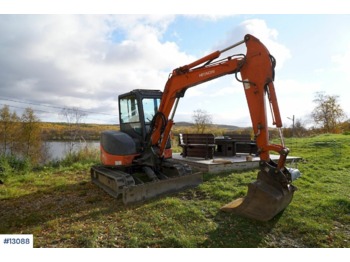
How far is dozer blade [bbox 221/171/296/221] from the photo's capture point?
429cm

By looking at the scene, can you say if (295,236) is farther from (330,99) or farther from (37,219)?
(330,99)

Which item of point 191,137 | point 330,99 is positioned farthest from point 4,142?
point 330,99

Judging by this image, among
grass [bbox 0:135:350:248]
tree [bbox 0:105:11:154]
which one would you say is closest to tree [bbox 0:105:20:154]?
tree [bbox 0:105:11:154]

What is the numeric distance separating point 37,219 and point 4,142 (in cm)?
3199

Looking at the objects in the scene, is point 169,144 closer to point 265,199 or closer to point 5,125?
point 265,199

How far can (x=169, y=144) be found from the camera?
7.47 meters

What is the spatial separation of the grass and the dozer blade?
17cm

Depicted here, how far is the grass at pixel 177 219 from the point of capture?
3.91 metres

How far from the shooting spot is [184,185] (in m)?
6.50

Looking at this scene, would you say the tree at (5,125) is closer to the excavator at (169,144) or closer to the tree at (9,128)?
the tree at (9,128)

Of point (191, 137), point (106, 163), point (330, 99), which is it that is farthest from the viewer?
point (330, 99)

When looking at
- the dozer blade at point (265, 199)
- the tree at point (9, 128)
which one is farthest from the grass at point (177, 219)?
the tree at point (9, 128)

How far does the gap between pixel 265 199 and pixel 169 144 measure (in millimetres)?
3631
